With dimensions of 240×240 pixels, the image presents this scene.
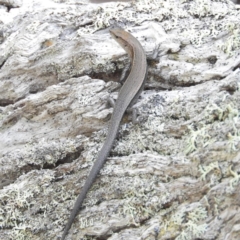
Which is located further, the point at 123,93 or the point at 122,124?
the point at 123,93

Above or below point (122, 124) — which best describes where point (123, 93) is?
above

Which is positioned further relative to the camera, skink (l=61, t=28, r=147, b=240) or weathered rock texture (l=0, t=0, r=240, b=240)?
skink (l=61, t=28, r=147, b=240)

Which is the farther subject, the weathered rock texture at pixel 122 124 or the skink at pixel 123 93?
the skink at pixel 123 93
